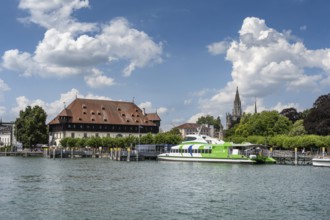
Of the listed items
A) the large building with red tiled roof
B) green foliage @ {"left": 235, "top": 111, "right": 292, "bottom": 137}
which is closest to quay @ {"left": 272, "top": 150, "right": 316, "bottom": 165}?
green foliage @ {"left": 235, "top": 111, "right": 292, "bottom": 137}

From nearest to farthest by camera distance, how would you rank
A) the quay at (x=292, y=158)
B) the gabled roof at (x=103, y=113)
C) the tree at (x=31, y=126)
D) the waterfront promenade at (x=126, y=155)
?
the quay at (x=292, y=158) → the waterfront promenade at (x=126, y=155) → the tree at (x=31, y=126) → the gabled roof at (x=103, y=113)

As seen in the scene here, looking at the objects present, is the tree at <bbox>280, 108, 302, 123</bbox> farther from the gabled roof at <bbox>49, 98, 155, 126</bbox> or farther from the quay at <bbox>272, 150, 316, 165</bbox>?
the quay at <bbox>272, 150, 316, 165</bbox>

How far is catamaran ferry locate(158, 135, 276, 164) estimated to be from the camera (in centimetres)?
7756

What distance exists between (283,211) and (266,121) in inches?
3483

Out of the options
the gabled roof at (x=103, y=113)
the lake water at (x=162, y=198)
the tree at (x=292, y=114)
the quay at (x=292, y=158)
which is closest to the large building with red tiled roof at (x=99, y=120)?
the gabled roof at (x=103, y=113)

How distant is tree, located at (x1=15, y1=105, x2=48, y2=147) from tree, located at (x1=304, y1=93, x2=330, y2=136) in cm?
6408

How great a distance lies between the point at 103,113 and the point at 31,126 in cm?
2612

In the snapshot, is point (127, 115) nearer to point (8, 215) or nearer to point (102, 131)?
point (102, 131)

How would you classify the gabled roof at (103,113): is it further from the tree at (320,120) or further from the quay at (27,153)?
the tree at (320,120)

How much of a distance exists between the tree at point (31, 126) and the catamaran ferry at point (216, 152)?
43.4m

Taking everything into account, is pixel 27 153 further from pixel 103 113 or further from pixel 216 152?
pixel 216 152

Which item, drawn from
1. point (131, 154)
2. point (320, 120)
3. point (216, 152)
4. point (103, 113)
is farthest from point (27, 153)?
point (320, 120)

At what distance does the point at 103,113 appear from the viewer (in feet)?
460

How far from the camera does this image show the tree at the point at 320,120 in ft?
320
